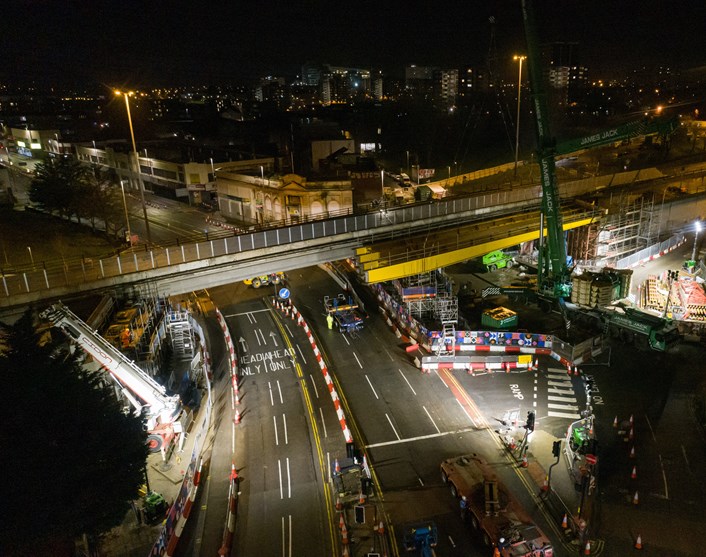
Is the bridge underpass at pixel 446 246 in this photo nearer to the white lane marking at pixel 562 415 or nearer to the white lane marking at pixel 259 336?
the white lane marking at pixel 259 336

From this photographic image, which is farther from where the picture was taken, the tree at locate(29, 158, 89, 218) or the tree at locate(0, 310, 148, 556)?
the tree at locate(29, 158, 89, 218)

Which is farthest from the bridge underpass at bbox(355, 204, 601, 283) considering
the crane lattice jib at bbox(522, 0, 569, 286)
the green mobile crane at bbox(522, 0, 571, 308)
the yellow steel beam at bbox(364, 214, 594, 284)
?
the crane lattice jib at bbox(522, 0, 569, 286)

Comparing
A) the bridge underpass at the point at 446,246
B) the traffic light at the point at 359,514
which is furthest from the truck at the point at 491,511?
the bridge underpass at the point at 446,246

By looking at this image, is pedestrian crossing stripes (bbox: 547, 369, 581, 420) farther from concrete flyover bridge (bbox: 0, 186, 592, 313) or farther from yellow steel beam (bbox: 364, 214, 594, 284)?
concrete flyover bridge (bbox: 0, 186, 592, 313)

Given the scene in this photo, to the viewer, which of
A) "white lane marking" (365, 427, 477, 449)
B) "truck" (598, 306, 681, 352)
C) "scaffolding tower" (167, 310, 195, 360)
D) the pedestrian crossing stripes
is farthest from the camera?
"scaffolding tower" (167, 310, 195, 360)

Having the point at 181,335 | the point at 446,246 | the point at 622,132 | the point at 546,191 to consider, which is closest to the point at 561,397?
the point at 446,246

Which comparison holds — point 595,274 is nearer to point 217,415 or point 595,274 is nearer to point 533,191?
point 533,191

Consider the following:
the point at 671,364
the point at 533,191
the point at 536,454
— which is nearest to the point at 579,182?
the point at 533,191

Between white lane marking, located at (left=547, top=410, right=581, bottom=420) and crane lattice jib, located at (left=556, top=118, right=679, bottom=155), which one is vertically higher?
crane lattice jib, located at (left=556, top=118, right=679, bottom=155)
